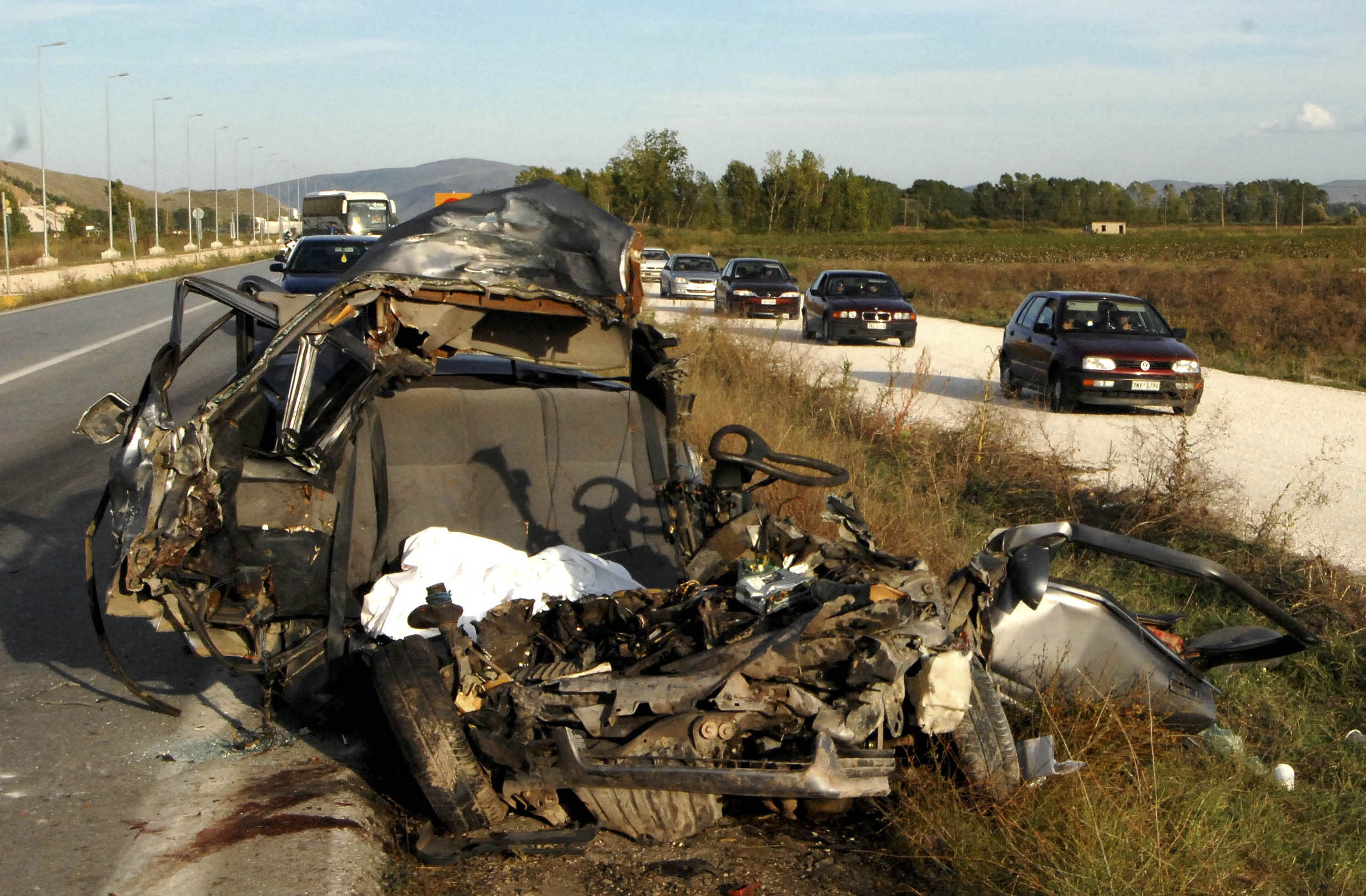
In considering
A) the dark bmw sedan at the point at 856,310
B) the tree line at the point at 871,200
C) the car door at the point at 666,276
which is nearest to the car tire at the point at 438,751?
the dark bmw sedan at the point at 856,310

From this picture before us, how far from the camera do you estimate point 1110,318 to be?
54.5 feet

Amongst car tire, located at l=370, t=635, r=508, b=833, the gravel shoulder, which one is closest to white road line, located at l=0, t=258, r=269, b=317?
the gravel shoulder

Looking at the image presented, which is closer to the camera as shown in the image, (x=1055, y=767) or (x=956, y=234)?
(x=1055, y=767)

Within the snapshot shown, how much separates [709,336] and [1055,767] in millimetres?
13125

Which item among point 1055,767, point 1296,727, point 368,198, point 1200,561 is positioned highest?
point 368,198

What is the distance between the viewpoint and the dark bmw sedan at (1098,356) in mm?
15258

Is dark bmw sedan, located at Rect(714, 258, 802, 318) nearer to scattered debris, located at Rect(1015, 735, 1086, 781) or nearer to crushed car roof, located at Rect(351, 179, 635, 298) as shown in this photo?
crushed car roof, located at Rect(351, 179, 635, 298)

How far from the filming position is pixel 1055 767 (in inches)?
158

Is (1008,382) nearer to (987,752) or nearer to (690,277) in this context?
(987,752)

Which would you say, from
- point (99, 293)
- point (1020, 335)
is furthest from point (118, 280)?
point (1020, 335)

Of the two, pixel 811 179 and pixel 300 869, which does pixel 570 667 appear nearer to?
pixel 300 869

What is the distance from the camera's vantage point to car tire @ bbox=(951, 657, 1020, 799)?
4039 mm

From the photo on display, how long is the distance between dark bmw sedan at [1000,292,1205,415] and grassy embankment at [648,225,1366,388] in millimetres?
5689

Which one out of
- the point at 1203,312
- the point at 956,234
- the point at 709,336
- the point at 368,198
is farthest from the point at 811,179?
the point at 709,336
